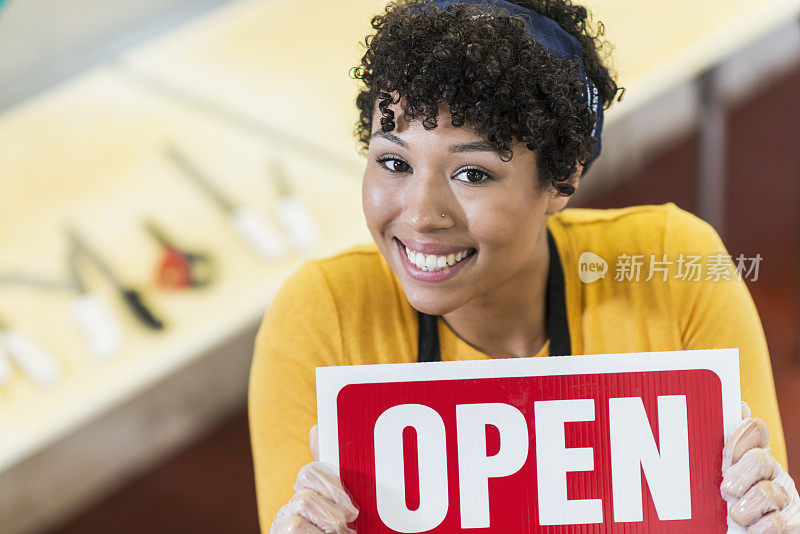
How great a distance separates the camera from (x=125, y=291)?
1568 millimetres

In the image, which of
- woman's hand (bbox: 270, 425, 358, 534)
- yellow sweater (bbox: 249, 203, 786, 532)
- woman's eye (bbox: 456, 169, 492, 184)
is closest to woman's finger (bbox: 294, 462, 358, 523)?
woman's hand (bbox: 270, 425, 358, 534)

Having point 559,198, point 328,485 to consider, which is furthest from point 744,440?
point 328,485

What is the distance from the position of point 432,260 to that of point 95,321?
0.89 m

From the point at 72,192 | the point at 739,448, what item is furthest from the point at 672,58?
the point at 72,192

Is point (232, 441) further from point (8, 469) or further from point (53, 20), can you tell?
point (53, 20)

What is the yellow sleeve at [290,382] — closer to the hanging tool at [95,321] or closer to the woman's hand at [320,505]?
the woman's hand at [320,505]

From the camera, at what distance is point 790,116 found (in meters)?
1.39

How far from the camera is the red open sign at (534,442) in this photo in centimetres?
89

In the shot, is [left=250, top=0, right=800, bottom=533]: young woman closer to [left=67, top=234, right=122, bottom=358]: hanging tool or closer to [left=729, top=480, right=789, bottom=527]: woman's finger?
[left=729, top=480, right=789, bottom=527]: woman's finger

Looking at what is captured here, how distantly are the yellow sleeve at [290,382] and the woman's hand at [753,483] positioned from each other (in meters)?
0.47

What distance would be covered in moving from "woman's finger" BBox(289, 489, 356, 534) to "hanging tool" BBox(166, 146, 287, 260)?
0.72 metres

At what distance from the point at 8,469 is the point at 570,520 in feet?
3.33

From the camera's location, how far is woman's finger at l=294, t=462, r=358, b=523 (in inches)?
35.0

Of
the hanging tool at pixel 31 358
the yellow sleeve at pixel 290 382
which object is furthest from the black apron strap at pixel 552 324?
the hanging tool at pixel 31 358
